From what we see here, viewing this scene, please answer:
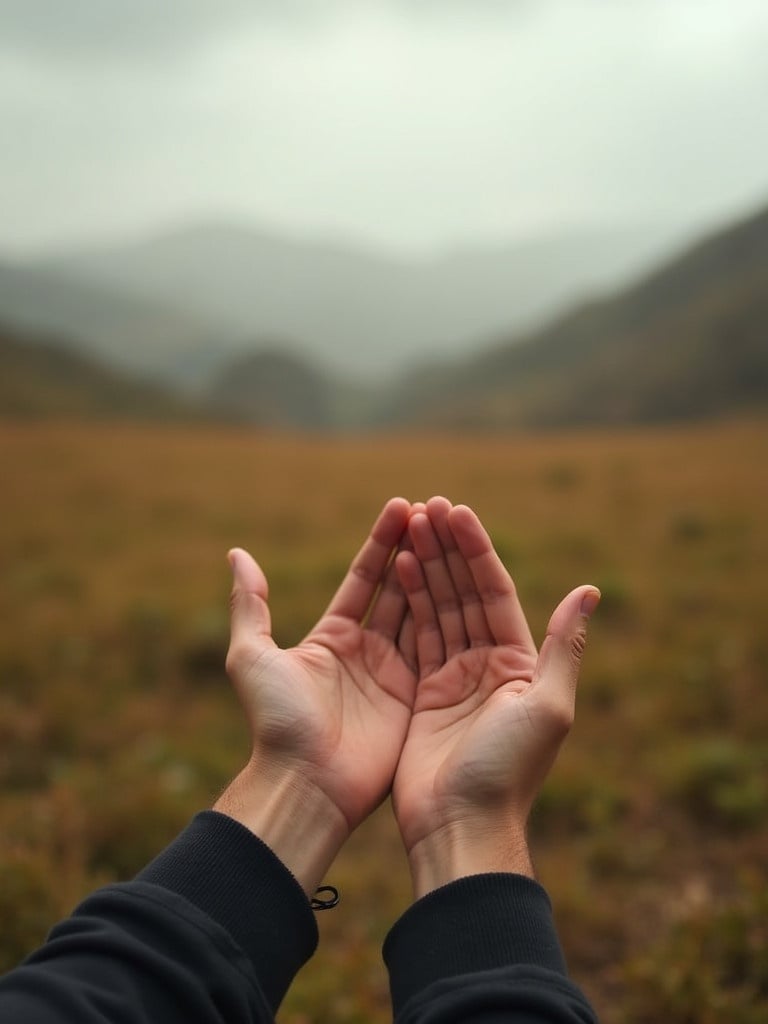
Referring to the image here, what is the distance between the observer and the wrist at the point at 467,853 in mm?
2307

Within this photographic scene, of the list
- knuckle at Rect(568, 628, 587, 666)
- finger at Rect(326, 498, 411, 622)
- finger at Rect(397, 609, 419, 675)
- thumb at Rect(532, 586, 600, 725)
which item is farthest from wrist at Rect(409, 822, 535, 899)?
finger at Rect(326, 498, 411, 622)

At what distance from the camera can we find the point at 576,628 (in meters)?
2.53

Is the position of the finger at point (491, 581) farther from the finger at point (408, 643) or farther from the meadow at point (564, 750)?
the meadow at point (564, 750)

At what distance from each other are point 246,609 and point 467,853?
1247mm

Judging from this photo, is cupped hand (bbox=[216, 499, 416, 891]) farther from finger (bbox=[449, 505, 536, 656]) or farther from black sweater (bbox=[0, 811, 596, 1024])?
finger (bbox=[449, 505, 536, 656])

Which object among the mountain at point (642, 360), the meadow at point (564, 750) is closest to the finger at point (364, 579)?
the meadow at point (564, 750)

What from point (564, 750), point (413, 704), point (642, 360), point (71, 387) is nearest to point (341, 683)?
point (413, 704)

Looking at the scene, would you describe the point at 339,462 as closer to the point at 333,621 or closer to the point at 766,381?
the point at 333,621

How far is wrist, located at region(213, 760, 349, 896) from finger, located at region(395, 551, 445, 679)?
0.73 meters

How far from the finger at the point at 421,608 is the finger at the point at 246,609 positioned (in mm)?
586

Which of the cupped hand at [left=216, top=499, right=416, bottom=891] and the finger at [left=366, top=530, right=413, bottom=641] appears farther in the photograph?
the finger at [left=366, top=530, right=413, bottom=641]

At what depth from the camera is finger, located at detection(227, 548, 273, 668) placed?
296cm

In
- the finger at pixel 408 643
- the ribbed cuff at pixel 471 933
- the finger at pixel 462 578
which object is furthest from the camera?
the finger at pixel 408 643

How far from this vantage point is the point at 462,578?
3145mm
